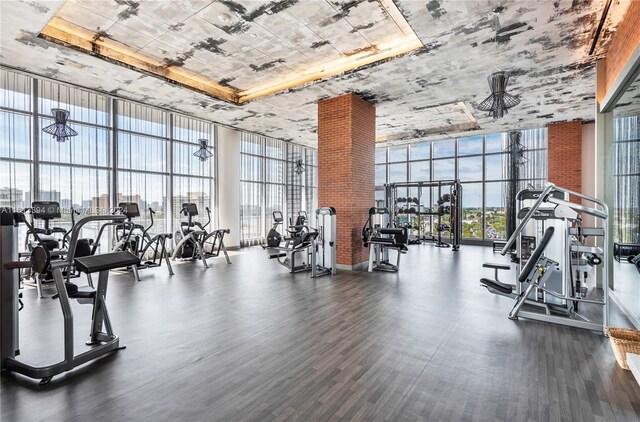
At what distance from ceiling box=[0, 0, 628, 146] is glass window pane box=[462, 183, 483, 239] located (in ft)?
13.1

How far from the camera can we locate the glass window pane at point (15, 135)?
612 centimetres

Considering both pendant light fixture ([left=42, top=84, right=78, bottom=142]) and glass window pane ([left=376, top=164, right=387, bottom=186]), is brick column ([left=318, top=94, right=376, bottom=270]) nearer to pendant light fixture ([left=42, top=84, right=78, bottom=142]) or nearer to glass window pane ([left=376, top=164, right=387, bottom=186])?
pendant light fixture ([left=42, top=84, right=78, bottom=142])

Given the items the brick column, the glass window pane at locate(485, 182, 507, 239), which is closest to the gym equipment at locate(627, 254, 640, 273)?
the brick column

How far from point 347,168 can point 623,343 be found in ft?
17.1

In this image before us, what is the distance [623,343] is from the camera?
2.61 m

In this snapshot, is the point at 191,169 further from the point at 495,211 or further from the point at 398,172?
the point at 495,211

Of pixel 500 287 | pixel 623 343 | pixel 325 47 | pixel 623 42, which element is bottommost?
pixel 623 343

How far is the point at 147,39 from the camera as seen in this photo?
17.1 ft

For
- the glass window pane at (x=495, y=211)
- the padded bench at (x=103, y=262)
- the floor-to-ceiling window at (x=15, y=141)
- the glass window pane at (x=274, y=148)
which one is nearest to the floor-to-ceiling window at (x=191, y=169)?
the glass window pane at (x=274, y=148)

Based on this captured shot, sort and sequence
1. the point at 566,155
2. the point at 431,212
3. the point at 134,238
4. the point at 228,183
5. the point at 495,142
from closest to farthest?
the point at 134,238 → the point at 566,155 → the point at 228,183 → the point at 431,212 → the point at 495,142

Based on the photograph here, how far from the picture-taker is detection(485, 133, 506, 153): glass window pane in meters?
11.5

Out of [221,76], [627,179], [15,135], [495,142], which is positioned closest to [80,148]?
[15,135]

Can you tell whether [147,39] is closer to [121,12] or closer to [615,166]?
[121,12]

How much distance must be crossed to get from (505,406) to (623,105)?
423 centimetres
